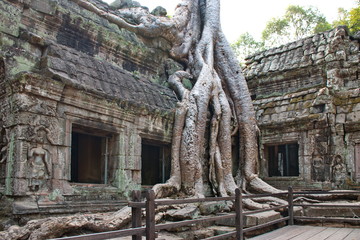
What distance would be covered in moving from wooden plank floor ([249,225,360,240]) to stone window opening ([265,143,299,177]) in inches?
143

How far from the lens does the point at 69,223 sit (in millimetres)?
4113

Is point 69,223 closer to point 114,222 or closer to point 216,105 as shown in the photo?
point 114,222

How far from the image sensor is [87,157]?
22.6ft

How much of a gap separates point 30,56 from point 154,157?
10.1ft

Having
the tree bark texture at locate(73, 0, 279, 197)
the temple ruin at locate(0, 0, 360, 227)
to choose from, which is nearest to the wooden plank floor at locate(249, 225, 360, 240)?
the tree bark texture at locate(73, 0, 279, 197)

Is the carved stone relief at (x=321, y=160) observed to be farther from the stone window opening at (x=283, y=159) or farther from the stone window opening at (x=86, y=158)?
the stone window opening at (x=86, y=158)

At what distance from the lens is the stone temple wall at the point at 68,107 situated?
4516 mm

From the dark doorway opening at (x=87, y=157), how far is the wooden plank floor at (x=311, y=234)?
10.2 feet

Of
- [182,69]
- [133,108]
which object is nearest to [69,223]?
[133,108]

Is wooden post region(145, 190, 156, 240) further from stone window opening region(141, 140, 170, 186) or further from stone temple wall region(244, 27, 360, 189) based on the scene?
stone temple wall region(244, 27, 360, 189)

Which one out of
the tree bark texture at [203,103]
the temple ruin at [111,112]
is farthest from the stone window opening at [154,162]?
the tree bark texture at [203,103]

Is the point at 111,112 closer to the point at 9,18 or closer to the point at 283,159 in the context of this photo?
the point at 9,18

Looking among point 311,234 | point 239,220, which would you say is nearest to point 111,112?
point 239,220

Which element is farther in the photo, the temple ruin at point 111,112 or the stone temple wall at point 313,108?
the stone temple wall at point 313,108
